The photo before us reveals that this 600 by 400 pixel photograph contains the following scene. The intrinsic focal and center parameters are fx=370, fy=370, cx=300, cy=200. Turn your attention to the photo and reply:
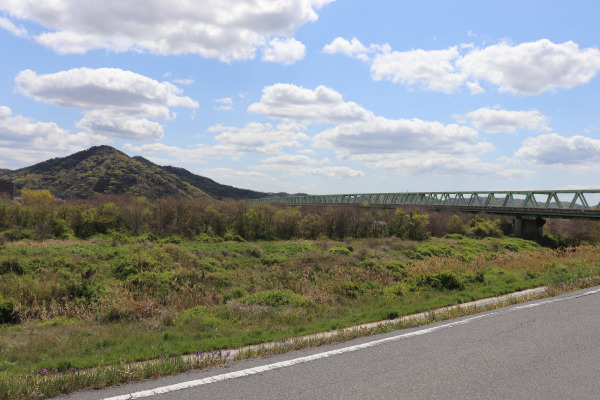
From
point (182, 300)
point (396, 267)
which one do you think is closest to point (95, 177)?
point (396, 267)

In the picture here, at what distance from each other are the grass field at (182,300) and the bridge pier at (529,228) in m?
22.8

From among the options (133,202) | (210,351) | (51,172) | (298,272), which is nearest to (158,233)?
(133,202)

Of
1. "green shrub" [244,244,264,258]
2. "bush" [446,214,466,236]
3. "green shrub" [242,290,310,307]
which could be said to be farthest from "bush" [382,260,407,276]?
"bush" [446,214,466,236]

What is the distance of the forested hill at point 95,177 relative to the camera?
384 feet

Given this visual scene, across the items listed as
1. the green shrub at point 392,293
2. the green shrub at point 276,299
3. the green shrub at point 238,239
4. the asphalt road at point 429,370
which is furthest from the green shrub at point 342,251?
the asphalt road at point 429,370

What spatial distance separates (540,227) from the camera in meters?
47.1

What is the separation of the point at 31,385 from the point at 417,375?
5650 millimetres

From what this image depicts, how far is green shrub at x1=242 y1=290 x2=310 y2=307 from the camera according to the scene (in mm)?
12970

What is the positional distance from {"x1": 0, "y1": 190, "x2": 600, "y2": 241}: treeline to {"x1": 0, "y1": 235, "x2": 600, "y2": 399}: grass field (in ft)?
43.8

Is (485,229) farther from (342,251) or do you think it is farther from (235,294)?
(235,294)

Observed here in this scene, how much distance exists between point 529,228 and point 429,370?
48.9 m

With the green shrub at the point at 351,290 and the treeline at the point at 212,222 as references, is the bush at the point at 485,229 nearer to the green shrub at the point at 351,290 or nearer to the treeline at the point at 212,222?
the treeline at the point at 212,222

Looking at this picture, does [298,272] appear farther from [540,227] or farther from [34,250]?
[540,227]

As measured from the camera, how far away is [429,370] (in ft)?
19.3
